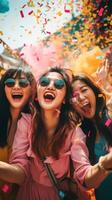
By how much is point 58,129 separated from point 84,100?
23 centimetres

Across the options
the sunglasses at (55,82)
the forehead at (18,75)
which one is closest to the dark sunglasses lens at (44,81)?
the sunglasses at (55,82)

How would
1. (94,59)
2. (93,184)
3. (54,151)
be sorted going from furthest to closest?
(94,59) → (54,151) → (93,184)

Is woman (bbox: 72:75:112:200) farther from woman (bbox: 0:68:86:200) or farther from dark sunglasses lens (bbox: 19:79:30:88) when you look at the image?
dark sunglasses lens (bbox: 19:79:30:88)

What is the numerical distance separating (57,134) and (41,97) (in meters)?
0.23

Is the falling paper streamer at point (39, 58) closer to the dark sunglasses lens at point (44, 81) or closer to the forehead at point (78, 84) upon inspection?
the dark sunglasses lens at point (44, 81)

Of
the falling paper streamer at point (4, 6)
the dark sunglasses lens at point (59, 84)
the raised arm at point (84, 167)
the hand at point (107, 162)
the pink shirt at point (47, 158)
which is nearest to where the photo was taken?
the hand at point (107, 162)

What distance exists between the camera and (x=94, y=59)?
232cm

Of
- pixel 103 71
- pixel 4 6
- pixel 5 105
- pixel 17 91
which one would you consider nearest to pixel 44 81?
pixel 17 91

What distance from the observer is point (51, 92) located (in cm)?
222

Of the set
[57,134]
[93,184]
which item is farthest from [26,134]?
[93,184]

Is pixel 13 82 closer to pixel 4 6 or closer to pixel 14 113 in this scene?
pixel 14 113

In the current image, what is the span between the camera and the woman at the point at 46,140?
7.00ft

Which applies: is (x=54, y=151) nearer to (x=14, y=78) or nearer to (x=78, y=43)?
(x=14, y=78)

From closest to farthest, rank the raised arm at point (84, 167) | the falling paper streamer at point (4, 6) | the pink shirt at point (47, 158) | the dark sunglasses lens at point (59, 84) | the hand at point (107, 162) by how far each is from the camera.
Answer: the hand at point (107, 162)
the raised arm at point (84, 167)
the pink shirt at point (47, 158)
the dark sunglasses lens at point (59, 84)
the falling paper streamer at point (4, 6)
